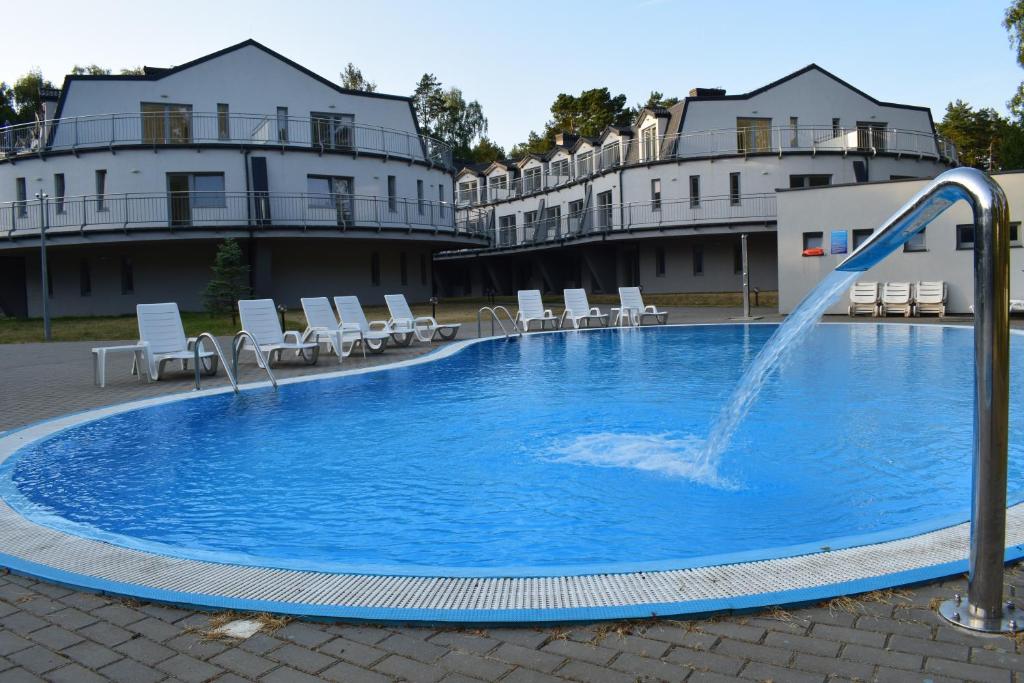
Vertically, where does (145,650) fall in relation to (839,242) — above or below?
below

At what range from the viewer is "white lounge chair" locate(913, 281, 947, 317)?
22.8 m

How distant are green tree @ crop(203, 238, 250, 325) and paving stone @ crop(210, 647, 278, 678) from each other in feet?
79.6

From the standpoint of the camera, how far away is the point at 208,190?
31578 mm

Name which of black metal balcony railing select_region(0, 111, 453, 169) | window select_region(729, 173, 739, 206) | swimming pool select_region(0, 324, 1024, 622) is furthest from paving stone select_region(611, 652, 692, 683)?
window select_region(729, 173, 739, 206)

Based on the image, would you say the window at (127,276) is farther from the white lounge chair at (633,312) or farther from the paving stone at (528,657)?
the paving stone at (528,657)

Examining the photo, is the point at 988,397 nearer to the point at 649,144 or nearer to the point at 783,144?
the point at 783,144

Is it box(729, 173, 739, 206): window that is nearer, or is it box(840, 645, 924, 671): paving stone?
box(840, 645, 924, 671): paving stone

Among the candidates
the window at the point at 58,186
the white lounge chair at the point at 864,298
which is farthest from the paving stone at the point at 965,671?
the window at the point at 58,186

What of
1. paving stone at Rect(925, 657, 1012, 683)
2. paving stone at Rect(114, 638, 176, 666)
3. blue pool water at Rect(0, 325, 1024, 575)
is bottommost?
blue pool water at Rect(0, 325, 1024, 575)

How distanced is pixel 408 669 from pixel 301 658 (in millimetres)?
423

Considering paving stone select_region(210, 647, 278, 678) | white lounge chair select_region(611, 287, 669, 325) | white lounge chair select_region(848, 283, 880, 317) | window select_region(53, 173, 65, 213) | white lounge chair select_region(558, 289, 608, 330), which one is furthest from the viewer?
window select_region(53, 173, 65, 213)

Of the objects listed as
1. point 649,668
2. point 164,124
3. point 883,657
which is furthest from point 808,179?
point 649,668

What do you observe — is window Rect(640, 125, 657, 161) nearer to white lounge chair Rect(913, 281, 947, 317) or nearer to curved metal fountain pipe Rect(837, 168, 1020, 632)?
white lounge chair Rect(913, 281, 947, 317)

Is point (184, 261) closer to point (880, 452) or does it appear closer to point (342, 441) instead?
point (342, 441)
